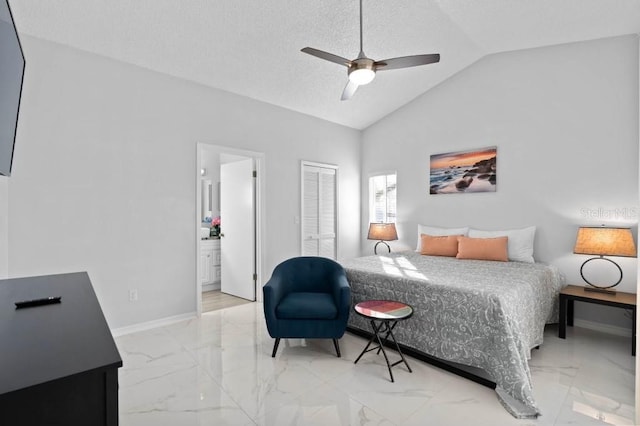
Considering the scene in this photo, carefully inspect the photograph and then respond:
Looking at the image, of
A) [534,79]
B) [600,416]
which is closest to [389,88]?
[534,79]

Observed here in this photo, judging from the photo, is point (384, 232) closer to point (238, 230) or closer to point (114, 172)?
point (238, 230)

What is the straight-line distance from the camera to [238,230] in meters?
4.77

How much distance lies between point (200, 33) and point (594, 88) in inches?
161

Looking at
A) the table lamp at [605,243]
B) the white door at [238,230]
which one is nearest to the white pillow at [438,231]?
the table lamp at [605,243]

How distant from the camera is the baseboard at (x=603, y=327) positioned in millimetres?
3328

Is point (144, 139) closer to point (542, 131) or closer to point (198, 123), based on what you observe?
point (198, 123)

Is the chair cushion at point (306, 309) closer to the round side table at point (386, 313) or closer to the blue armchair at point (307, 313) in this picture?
the blue armchair at point (307, 313)

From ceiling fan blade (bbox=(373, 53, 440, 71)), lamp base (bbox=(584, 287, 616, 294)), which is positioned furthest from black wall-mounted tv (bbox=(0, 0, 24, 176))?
lamp base (bbox=(584, 287, 616, 294))

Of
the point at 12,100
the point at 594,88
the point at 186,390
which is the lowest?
the point at 186,390

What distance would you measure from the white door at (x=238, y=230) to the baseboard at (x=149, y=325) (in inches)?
38.4

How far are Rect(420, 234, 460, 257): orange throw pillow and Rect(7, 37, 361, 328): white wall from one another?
2.60 meters

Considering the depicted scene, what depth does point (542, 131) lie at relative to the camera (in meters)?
3.89

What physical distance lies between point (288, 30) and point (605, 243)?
144 inches

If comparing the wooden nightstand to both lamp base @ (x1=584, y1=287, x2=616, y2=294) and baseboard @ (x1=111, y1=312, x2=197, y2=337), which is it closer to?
lamp base @ (x1=584, y1=287, x2=616, y2=294)
